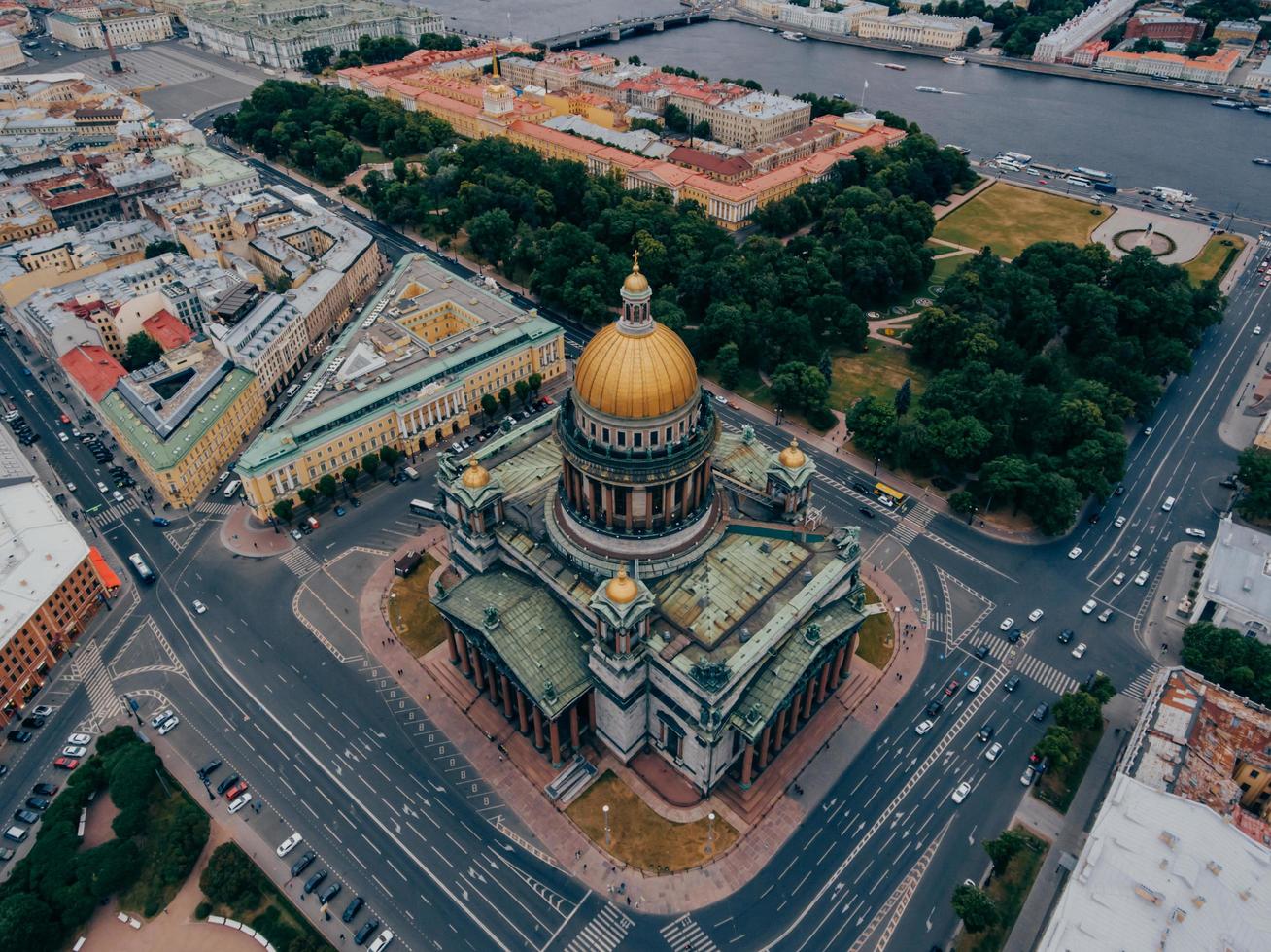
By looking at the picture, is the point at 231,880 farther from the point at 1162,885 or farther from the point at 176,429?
the point at 1162,885

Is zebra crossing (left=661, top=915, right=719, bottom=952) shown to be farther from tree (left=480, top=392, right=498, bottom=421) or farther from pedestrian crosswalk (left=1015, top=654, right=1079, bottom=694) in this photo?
tree (left=480, top=392, right=498, bottom=421)

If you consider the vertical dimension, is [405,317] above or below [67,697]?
above

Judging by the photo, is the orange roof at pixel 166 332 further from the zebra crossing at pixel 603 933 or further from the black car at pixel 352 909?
the zebra crossing at pixel 603 933

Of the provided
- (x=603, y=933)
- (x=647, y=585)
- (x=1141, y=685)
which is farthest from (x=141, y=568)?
(x=1141, y=685)

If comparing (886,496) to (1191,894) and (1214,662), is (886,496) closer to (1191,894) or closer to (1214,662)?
(1214,662)

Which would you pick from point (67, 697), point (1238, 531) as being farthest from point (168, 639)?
point (1238, 531)

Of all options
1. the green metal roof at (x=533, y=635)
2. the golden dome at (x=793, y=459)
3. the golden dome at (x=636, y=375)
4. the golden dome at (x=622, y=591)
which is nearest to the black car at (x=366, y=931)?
the green metal roof at (x=533, y=635)
